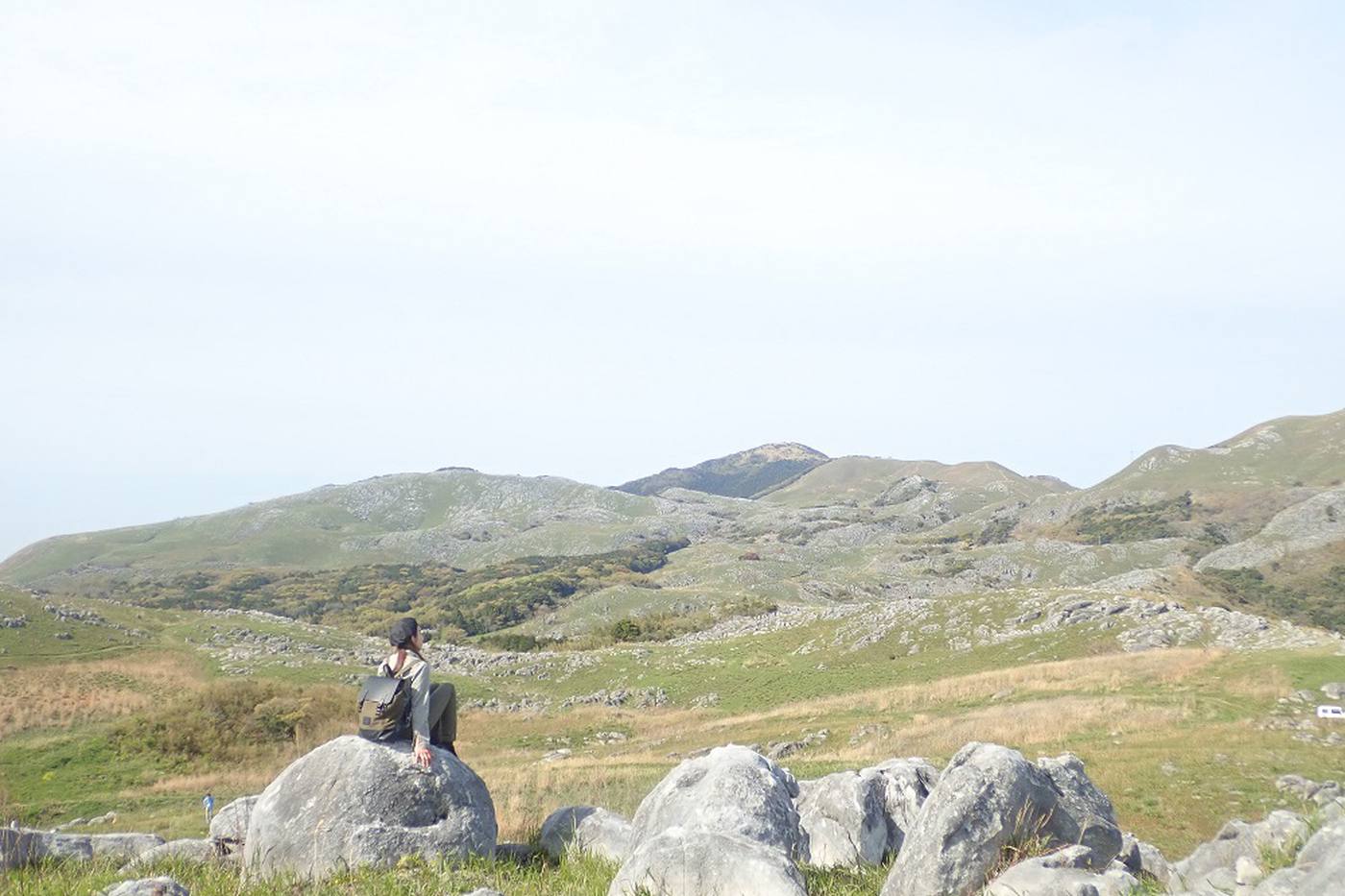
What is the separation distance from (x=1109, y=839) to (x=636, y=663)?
58.4 m

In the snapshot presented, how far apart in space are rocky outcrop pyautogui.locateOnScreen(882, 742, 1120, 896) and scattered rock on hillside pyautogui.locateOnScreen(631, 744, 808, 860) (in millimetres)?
1839

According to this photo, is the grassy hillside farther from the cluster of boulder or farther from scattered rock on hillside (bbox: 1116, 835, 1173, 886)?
scattered rock on hillside (bbox: 1116, 835, 1173, 886)

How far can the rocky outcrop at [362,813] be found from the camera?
1047 centimetres

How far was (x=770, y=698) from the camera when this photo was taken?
54.5 m

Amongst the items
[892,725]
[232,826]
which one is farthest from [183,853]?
[892,725]

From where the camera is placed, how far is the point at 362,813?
10.7m

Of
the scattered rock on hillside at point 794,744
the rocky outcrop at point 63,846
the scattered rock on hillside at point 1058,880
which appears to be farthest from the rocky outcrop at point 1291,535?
the rocky outcrop at point 63,846

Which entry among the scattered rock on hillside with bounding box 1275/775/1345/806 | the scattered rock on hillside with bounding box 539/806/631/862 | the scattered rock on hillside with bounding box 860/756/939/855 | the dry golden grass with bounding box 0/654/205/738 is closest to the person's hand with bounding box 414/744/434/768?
the scattered rock on hillside with bounding box 539/806/631/862

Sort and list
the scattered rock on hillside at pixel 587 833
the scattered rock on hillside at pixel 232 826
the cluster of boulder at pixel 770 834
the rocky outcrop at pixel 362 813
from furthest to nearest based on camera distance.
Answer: the scattered rock on hillside at pixel 232 826 < the scattered rock on hillside at pixel 587 833 < the rocky outcrop at pixel 362 813 < the cluster of boulder at pixel 770 834

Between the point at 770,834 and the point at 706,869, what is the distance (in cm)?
244

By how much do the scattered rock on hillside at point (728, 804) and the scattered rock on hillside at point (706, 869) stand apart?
1386 mm

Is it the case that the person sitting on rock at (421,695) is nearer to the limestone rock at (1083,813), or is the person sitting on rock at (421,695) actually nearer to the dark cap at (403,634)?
the dark cap at (403,634)

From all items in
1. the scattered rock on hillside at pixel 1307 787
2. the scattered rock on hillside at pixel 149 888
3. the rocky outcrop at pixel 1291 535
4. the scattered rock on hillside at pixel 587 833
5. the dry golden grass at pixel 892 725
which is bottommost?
the rocky outcrop at pixel 1291 535

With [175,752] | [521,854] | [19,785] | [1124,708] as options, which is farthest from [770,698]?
[521,854]
